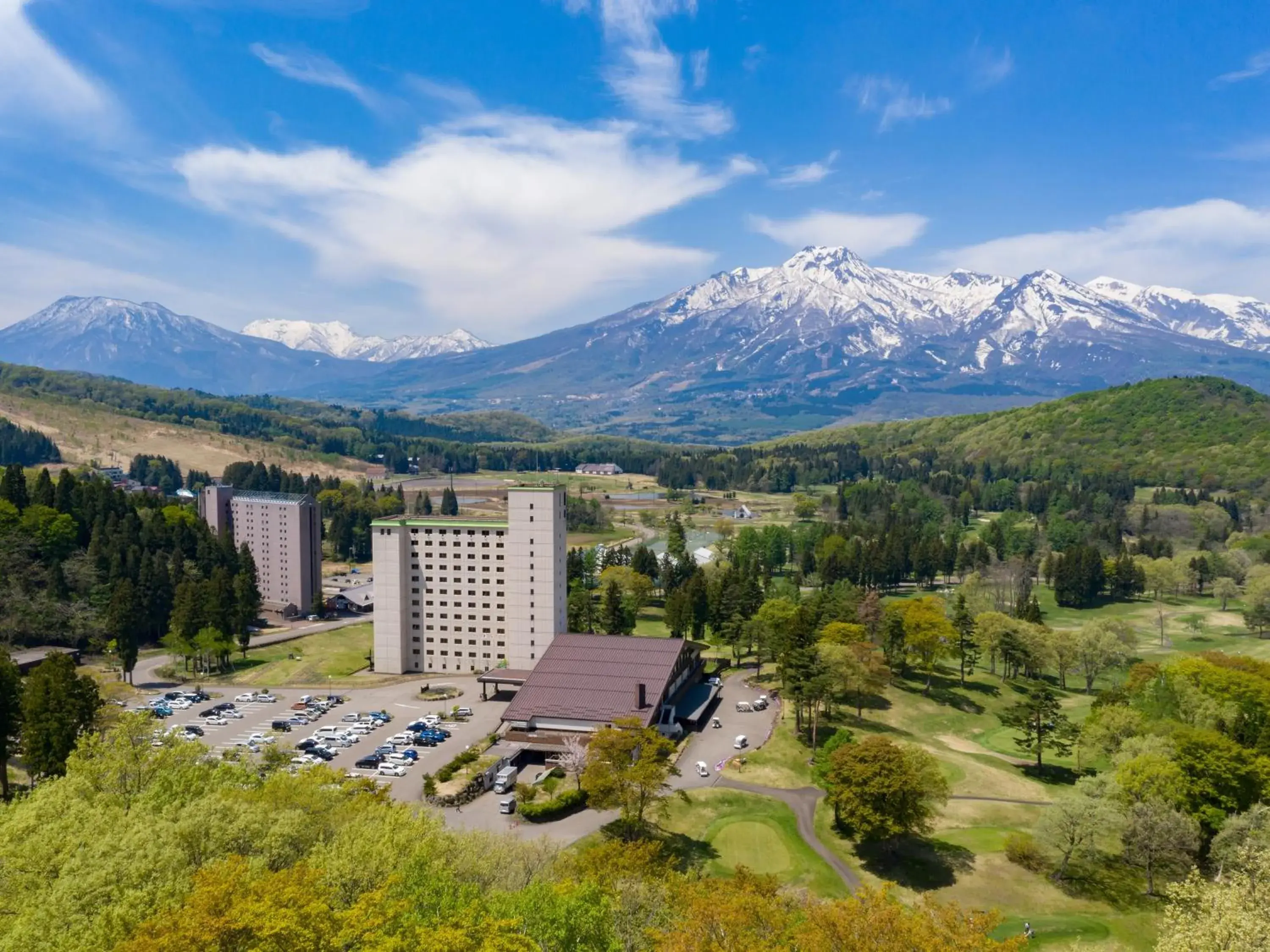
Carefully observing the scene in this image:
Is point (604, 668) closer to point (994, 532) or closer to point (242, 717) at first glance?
point (242, 717)

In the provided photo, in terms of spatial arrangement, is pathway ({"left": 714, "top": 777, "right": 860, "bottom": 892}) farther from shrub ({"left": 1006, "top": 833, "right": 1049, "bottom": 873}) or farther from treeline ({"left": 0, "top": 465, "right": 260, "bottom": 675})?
treeline ({"left": 0, "top": 465, "right": 260, "bottom": 675})

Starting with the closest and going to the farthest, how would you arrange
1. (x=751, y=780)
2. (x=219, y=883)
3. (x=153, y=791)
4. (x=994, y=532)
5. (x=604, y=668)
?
1. (x=219, y=883)
2. (x=153, y=791)
3. (x=751, y=780)
4. (x=604, y=668)
5. (x=994, y=532)

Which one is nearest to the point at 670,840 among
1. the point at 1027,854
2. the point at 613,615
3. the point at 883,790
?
the point at 883,790

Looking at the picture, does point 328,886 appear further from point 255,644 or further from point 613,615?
point 255,644

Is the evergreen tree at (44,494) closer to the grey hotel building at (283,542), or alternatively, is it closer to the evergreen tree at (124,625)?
the grey hotel building at (283,542)

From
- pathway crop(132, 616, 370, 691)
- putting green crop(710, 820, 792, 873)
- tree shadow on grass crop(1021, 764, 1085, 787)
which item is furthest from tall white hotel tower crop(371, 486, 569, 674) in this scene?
tree shadow on grass crop(1021, 764, 1085, 787)

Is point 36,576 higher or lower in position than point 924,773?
higher

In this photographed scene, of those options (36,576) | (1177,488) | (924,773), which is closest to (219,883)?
(924,773)
